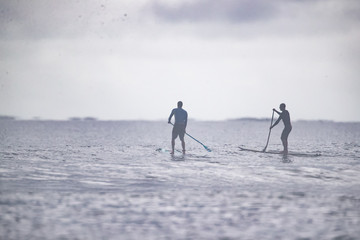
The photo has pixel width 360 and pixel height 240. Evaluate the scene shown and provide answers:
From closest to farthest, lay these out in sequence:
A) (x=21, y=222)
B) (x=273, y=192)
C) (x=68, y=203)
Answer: (x=21, y=222)
(x=68, y=203)
(x=273, y=192)

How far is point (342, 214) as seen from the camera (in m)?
8.09

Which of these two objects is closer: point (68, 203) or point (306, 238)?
point (306, 238)

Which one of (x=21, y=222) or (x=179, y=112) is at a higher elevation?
(x=179, y=112)

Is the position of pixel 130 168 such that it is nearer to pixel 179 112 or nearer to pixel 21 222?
pixel 179 112

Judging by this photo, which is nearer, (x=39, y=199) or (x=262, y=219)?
(x=262, y=219)

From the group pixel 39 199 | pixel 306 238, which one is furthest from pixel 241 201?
pixel 39 199

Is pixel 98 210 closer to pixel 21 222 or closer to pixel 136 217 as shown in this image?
pixel 136 217

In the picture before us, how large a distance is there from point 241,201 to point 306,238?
2858 mm

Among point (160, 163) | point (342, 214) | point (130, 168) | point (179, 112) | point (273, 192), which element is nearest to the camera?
point (342, 214)

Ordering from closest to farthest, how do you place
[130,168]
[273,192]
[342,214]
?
[342,214], [273,192], [130,168]

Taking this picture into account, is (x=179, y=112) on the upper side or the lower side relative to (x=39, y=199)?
upper

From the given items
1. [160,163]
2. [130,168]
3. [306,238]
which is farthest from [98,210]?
[160,163]

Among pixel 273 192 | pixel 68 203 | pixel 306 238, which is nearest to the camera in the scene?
pixel 306 238

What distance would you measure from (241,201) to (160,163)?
25.8ft
